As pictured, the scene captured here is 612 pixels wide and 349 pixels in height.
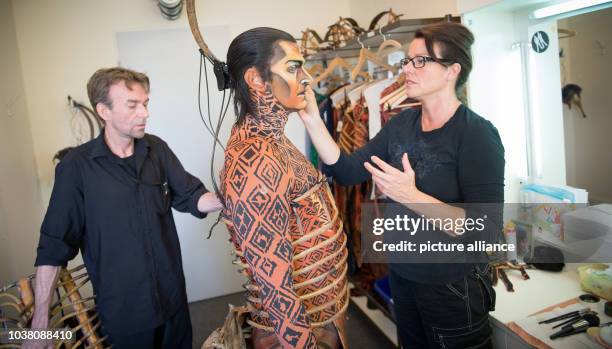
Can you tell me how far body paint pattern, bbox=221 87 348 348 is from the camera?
0.87 m

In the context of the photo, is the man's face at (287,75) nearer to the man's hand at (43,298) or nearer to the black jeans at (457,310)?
the black jeans at (457,310)

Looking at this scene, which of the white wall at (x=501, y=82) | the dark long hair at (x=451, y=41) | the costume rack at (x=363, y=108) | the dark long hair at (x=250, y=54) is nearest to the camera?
the dark long hair at (x=250, y=54)

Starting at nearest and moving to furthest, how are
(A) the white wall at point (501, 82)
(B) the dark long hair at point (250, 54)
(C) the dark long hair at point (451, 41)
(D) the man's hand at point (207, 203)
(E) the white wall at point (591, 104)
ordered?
(B) the dark long hair at point (250, 54), (C) the dark long hair at point (451, 41), (E) the white wall at point (591, 104), (D) the man's hand at point (207, 203), (A) the white wall at point (501, 82)

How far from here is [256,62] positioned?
3.21 ft

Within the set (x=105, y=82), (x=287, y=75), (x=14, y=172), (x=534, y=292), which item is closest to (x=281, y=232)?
(x=287, y=75)

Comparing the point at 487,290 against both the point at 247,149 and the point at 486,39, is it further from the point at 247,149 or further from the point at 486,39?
the point at 486,39

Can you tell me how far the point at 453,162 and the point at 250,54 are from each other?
2.25 feet

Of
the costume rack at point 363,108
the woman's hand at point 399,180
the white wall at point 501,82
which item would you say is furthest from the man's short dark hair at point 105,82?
the white wall at point 501,82

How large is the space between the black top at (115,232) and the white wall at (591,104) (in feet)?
5.41

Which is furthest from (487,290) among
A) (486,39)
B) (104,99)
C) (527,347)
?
(104,99)

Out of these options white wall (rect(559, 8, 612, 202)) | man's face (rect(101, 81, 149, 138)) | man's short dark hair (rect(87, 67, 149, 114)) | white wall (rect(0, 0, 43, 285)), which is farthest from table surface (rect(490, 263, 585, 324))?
white wall (rect(0, 0, 43, 285))

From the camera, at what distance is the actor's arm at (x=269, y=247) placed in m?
0.87

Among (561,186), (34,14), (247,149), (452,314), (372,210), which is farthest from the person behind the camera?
(34,14)

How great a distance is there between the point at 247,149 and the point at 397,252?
0.73 metres
